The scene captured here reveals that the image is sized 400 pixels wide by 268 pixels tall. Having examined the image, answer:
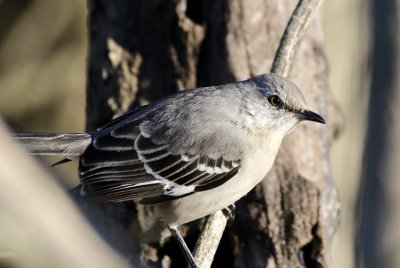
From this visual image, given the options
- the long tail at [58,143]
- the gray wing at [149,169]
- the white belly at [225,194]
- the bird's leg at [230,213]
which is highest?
the long tail at [58,143]

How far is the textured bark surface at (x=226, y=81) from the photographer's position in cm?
462

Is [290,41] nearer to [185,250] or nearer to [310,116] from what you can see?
[310,116]

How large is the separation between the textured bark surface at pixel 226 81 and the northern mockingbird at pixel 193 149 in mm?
594

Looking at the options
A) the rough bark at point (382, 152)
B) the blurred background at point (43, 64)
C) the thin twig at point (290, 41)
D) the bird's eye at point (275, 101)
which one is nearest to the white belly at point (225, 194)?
the thin twig at point (290, 41)

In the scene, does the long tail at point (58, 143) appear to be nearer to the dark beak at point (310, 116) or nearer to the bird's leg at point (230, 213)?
the bird's leg at point (230, 213)

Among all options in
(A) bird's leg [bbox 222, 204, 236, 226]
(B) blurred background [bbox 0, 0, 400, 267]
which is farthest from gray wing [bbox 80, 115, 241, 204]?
(B) blurred background [bbox 0, 0, 400, 267]

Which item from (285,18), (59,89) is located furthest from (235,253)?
(59,89)

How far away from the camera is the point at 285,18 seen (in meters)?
4.90

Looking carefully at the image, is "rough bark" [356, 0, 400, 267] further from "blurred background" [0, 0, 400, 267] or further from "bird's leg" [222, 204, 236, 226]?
"blurred background" [0, 0, 400, 267]

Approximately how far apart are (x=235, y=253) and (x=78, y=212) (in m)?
3.64

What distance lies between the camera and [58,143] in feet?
14.0

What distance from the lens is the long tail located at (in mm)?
4152

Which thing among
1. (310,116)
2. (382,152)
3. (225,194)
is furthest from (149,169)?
(382,152)

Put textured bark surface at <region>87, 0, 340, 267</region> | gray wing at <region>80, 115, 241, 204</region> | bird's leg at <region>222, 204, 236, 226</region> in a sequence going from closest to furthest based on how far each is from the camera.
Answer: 1. gray wing at <region>80, 115, 241, 204</region>
2. bird's leg at <region>222, 204, 236, 226</region>
3. textured bark surface at <region>87, 0, 340, 267</region>
